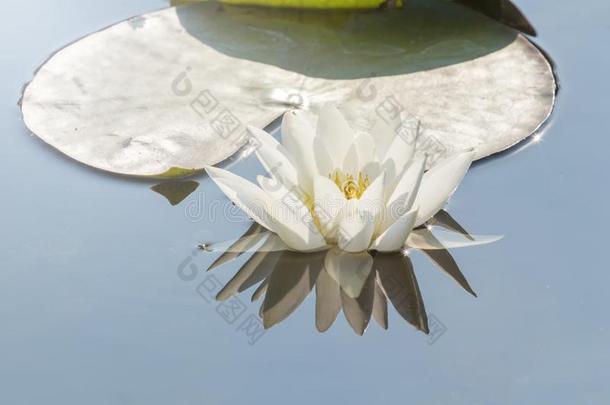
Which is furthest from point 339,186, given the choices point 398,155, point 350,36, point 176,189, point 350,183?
point 350,36

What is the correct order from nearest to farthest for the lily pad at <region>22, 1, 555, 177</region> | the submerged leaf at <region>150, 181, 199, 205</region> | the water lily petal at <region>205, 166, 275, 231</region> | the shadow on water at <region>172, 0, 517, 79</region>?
the water lily petal at <region>205, 166, 275, 231</region>
the submerged leaf at <region>150, 181, 199, 205</region>
the lily pad at <region>22, 1, 555, 177</region>
the shadow on water at <region>172, 0, 517, 79</region>

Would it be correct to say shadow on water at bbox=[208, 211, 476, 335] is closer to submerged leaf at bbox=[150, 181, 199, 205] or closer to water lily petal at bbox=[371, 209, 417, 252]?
water lily petal at bbox=[371, 209, 417, 252]

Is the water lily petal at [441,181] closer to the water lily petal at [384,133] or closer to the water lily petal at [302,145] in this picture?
the water lily petal at [384,133]

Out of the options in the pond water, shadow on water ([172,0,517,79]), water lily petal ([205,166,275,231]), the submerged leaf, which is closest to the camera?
the pond water

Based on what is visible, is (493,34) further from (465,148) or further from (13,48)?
→ (13,48)

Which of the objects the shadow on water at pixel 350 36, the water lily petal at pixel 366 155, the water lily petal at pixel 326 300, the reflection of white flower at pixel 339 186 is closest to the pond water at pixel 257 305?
the water lily petal at pixel 326 300

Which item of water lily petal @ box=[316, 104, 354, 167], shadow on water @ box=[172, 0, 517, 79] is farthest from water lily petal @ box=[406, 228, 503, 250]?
shadow on water @ box=[172, 0, 517, 79]

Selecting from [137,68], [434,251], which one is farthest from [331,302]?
[137,68]
